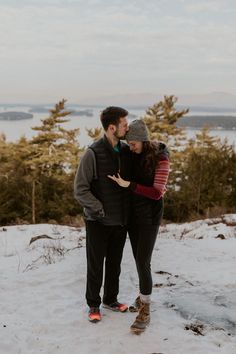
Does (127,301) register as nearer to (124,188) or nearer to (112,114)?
(124,188)

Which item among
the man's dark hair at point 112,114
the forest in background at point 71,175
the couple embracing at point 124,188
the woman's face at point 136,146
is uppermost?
the man's dark hair at point 112,114

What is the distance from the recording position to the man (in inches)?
167

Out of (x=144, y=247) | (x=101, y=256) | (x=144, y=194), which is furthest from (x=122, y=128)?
(x=101, y=256)

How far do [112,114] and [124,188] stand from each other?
807mm

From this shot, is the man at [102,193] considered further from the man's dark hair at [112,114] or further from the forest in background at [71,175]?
the forest in background at [71,175]

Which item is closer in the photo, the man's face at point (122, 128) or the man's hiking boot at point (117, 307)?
the man's face at point (122, 128)

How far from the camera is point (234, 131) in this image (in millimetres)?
96938

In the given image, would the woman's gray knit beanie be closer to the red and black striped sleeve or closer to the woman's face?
the woman's face

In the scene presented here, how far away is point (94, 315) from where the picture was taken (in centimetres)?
461

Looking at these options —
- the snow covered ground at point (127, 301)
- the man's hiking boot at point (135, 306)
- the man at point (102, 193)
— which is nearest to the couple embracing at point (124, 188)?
the man at point (102, 193)

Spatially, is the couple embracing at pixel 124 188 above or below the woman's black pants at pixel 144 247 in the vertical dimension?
above

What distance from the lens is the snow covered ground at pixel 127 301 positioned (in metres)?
4.14

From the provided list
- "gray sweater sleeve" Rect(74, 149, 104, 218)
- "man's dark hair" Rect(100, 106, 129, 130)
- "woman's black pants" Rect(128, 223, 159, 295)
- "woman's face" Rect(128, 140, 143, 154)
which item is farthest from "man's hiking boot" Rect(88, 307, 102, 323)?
"man's dark hair" Rect(100, 106, 129, 130)

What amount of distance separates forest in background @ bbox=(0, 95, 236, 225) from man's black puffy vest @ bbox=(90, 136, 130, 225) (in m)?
14.6
